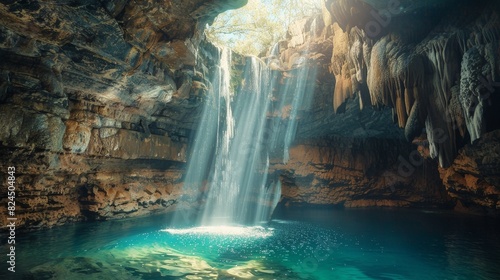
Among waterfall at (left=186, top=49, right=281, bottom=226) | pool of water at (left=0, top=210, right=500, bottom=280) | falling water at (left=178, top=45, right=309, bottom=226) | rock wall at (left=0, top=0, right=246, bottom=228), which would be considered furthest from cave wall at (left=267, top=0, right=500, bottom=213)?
rock wall at (left=0, top=0, right=246, bottom=228)

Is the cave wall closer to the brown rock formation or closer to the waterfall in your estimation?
the brown rock formation

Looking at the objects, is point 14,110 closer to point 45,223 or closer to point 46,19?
A: point 46,19

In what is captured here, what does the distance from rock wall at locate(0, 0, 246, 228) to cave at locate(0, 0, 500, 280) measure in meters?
0.06

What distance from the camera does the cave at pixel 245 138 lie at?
26.1 feet

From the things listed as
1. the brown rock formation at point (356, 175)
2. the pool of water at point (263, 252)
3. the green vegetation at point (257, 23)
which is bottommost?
the pool of water at point (263, 252)

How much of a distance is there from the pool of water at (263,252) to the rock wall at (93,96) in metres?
1.84

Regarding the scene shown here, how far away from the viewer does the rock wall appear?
8312mm

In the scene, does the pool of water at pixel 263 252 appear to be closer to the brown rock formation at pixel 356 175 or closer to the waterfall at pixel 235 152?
the waterfall at pixel 235 152

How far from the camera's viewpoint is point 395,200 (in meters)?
22.3

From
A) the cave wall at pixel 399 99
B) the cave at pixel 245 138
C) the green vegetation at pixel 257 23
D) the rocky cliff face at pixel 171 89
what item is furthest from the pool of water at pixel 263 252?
the green vegetation at pixel 257 23

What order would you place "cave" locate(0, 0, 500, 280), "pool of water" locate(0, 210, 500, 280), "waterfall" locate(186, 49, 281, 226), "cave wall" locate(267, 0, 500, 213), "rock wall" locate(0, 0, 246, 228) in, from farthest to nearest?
"waterfall" locate(186, 49, 281, 226) < "rock wall" locate(0, 0, 246, 228) < "cave" locate(0, 0, 500, 280) < "cave wall" locate(267, 0, 500, 213) < "pool of water" locate(0, 210, 500, 280)

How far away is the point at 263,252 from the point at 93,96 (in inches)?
368

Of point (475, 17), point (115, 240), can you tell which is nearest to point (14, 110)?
point (115, 240)

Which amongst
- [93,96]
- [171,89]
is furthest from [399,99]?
[93,96]
